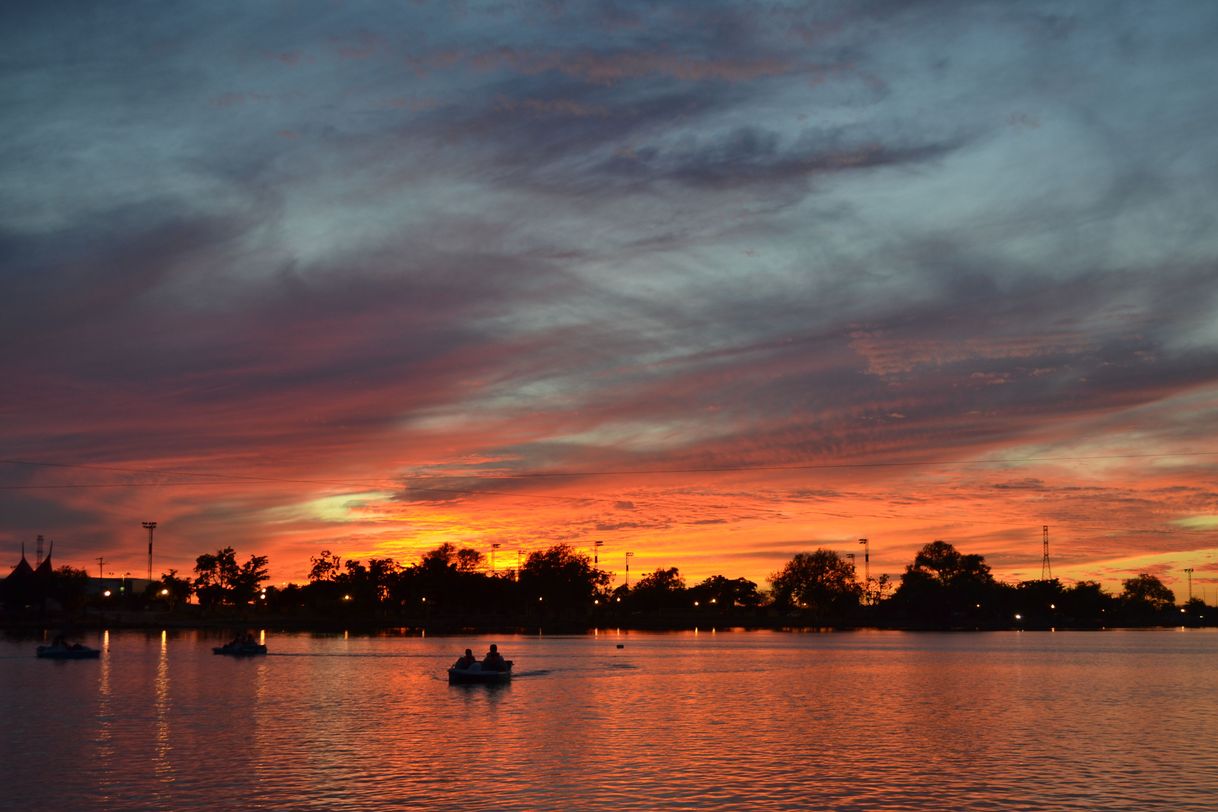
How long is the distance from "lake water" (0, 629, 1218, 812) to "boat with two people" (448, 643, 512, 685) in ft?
3.77

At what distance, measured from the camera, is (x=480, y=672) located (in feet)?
302

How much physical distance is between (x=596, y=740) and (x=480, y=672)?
3597 centimetres

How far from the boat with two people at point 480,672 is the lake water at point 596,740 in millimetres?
1148

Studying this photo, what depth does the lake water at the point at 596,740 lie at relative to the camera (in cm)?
4197

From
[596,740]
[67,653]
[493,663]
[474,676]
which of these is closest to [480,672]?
[474,676]

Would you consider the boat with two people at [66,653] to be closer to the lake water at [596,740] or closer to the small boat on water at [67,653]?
the small boat on water at [67,653]

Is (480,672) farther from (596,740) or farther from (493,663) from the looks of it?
(596,740)

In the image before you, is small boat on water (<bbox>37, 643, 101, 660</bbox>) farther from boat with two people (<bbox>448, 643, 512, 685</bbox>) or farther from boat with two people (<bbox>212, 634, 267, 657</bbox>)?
boat with two people (<bbox>448, 643, 512, 685</bbox>)

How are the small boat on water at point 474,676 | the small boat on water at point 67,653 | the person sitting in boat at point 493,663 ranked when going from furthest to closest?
the small boat on water at point 67,653
the person sitting in boat at point 493,663
the small boat on water at point 474,676

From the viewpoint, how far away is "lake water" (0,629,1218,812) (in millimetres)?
41969

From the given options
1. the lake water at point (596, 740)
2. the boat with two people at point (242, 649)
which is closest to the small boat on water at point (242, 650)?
the boat with two people at point (242, 649)

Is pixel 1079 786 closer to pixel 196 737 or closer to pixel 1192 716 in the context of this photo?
pixel 1192 716

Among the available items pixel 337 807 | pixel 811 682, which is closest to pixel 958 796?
pixel 337 807

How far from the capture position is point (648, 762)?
50.0 meters
